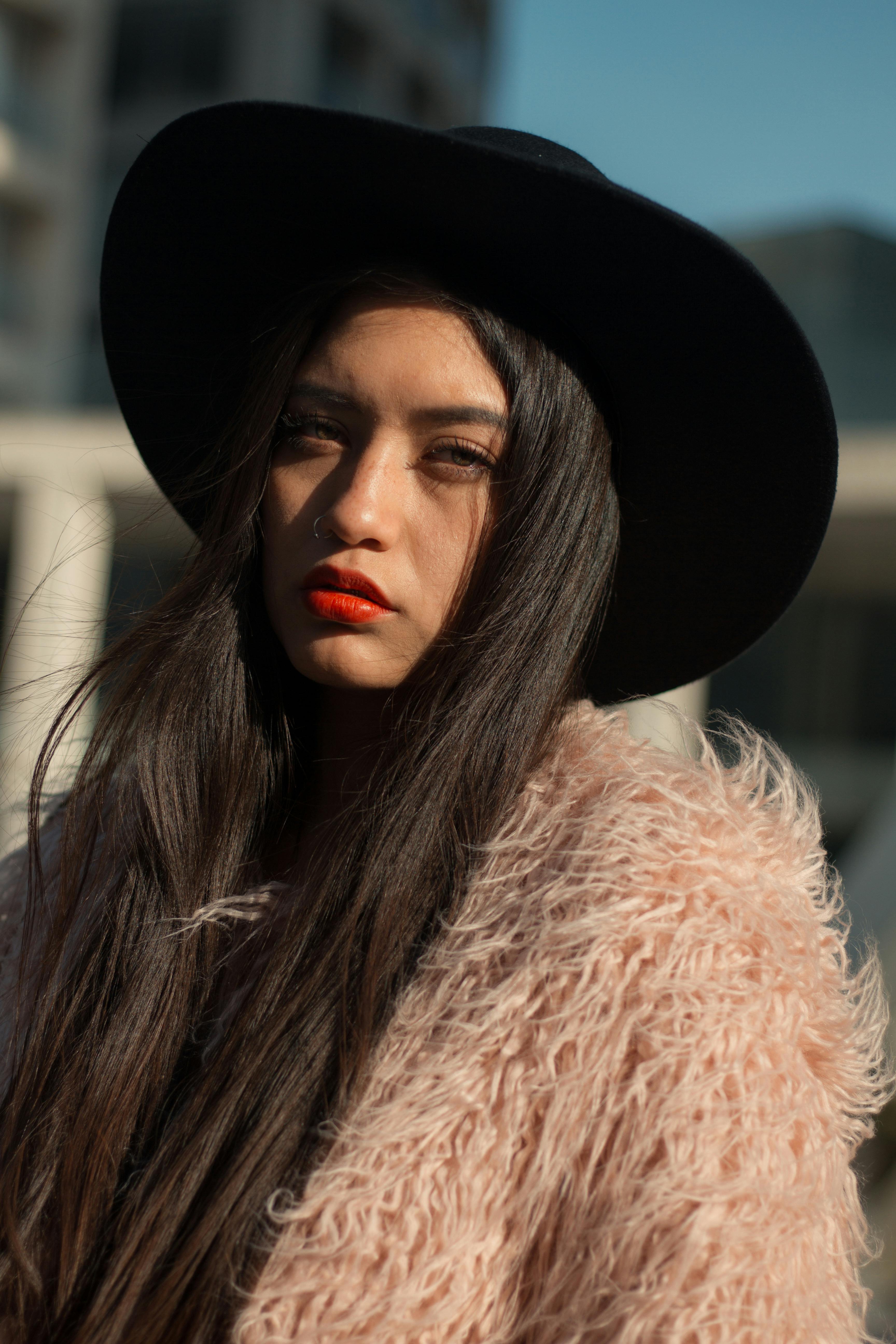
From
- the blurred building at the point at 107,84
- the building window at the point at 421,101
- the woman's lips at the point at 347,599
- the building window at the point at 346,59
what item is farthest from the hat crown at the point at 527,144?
the building window at the point at 421,101

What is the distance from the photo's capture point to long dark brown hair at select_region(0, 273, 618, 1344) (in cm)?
111

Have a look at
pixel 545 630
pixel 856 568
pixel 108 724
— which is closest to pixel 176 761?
pixel 108 724

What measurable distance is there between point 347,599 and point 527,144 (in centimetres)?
62

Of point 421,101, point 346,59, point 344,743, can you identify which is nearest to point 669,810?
point 344,743

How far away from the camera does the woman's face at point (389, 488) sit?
1.32 meters

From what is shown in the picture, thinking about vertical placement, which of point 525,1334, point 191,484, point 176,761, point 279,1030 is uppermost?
point 191,484

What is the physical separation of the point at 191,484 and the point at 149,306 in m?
0.29

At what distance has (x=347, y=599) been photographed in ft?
4.41

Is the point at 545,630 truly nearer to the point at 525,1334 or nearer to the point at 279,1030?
the point at 279,1030

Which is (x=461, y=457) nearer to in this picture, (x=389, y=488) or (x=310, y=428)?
(x=389, y=488)

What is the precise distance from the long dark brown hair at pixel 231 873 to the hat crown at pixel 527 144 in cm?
19

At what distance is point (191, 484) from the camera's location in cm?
183

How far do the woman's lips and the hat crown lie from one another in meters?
0.54

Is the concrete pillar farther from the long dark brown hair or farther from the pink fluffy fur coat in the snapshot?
the pink fluffy fur coat
